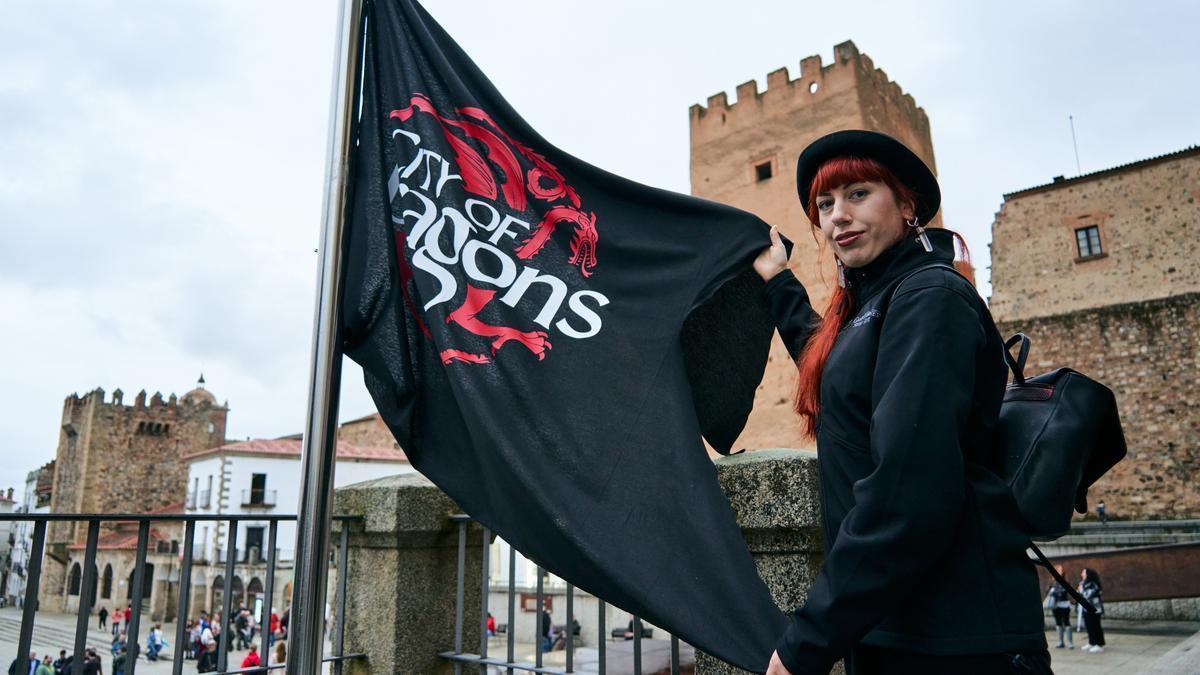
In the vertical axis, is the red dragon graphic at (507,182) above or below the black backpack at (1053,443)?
above

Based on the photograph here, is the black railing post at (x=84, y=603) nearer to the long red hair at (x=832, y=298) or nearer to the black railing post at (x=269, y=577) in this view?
the black railing post at (x=269, y=577)

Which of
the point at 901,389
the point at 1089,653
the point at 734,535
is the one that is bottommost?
the point at 1089,653

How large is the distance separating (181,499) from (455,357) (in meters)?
58.3

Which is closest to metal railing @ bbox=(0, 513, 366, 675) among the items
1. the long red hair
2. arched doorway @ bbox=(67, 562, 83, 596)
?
the long red hair

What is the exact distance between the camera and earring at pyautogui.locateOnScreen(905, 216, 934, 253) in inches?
67.6

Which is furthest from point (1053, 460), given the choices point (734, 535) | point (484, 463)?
point (484, 463)

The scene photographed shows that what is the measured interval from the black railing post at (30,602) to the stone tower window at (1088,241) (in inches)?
1084

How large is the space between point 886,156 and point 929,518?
2.81 feet

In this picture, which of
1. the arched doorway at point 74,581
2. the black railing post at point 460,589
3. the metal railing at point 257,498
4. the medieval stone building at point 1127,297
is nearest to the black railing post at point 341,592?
the black railing post at point 460,589

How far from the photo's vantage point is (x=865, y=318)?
5.50 feet

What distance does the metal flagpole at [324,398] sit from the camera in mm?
2186

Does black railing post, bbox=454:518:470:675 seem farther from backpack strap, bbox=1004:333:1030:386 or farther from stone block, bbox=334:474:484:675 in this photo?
backpack strap, bbox=1004:333:1030:386

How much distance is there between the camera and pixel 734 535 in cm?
205

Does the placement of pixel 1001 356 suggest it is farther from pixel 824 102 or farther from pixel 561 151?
pixel 824 102
